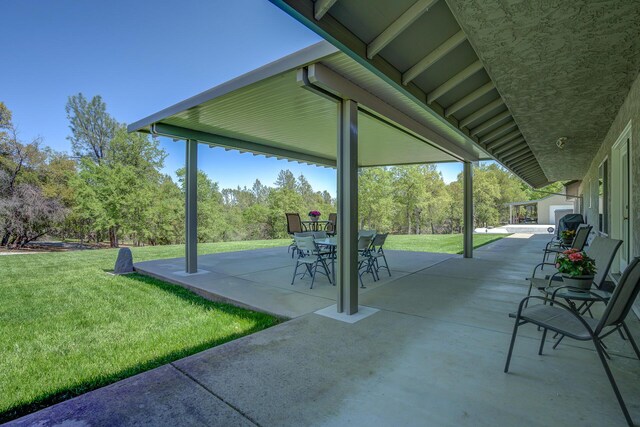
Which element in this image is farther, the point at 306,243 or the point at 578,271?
the point at 306,243

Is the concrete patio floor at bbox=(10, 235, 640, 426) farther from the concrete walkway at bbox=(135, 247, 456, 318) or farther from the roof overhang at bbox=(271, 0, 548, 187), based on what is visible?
the roof overhang at bbox=(271, 0, 548, 187)

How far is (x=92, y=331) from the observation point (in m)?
3.38

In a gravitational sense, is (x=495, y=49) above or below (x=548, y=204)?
above

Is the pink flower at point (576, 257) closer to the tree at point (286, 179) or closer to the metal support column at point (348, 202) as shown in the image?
the metal support column at point (348, 202)

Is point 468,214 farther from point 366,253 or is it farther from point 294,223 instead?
point 294,223

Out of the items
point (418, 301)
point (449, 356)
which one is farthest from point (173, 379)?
point (418, 301)

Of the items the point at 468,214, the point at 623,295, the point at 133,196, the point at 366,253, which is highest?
the point at 133,196

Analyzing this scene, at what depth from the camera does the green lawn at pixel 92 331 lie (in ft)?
7.60

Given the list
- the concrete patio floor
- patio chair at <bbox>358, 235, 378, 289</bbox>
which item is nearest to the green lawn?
the concrete patio floor

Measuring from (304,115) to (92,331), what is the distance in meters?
3.94

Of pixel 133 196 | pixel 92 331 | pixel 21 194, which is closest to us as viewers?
pixel 92 331

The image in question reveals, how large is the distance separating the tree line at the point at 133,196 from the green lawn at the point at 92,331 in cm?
1127

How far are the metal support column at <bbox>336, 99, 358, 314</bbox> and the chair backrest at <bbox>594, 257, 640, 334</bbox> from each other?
2116 mm

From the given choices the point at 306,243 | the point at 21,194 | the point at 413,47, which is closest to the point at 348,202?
the point at 413,47
